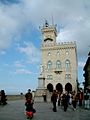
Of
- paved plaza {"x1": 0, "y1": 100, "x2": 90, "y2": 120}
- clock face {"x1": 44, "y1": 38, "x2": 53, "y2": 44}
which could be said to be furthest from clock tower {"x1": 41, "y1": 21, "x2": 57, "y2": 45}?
paved plaza {"x1": 0, "y1": 100, "x2": 90, "y2": 120}

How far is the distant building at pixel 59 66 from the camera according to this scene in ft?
271

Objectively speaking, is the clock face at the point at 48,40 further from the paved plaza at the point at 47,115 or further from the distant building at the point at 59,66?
the paved plaza at the point at 47,115

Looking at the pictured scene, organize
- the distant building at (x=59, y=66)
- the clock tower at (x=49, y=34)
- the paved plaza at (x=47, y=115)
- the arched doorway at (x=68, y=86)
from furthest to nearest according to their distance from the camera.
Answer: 1. the clock tower at (x=49, y=34)
2. the distant building at (x=59, y=66)
3. the arched doorway at (x=68, y=86)
4. the paved plaza at (x=47, y=115)

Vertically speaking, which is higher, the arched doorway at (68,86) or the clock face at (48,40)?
the clock face at (48,40)

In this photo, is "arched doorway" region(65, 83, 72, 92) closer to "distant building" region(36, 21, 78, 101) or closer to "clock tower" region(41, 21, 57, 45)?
"distant building" region(36, 21, 78, 101)

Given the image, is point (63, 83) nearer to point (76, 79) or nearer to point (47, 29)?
point (76, 79)

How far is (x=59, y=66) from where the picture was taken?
84.8 metres

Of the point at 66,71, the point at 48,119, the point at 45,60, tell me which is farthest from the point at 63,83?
Answer: the point at 48,119

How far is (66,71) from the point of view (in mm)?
83625

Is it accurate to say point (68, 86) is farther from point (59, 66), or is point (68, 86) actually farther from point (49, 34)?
point (49, 34)

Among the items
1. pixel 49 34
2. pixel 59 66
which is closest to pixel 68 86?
pixel 59 66

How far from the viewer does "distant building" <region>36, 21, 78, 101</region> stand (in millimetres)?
82625

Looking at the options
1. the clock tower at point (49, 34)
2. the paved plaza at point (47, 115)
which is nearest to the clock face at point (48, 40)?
the clock tower at point (49, 34)

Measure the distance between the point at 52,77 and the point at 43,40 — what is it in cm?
1408
